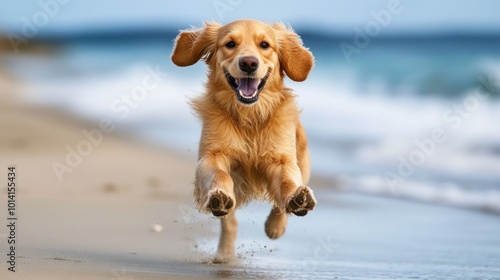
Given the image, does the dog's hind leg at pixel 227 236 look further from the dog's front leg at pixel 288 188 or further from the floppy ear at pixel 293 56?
the floppy ear at pixel 293 56

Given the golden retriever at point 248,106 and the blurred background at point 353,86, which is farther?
the blurred background at point 353,86

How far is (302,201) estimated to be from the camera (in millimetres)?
4895

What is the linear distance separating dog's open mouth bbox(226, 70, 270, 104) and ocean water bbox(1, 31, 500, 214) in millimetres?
3614

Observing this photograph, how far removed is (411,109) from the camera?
1415cm

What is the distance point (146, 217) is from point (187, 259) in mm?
1609

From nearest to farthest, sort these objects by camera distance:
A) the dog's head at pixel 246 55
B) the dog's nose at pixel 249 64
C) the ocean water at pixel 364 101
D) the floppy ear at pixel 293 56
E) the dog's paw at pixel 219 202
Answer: the dog's paw at pixel 219 202 < the dog's nose at pixel 249 64 < the dog's head at pixel 246 55 < the floppy ear at pixel 293 56 < the ocean water at pixel 364 101

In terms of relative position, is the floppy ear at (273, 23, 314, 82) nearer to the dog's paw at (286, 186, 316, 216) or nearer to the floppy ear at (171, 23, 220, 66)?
the floppy ear at (171, 23, 220, 66)

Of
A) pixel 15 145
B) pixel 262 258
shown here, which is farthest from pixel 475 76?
pixel 262 258

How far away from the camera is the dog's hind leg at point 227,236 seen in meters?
6.21

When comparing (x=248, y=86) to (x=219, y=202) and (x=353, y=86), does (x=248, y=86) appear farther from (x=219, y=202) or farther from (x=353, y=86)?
(x=353, y=86)

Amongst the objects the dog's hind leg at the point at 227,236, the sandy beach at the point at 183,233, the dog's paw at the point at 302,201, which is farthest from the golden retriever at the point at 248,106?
the sandy beach at the point at 183,233

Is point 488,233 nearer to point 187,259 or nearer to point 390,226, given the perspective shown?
point 390,226

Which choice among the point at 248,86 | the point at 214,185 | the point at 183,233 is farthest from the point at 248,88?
the point at 183,233

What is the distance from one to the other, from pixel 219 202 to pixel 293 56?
131cm
